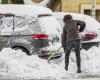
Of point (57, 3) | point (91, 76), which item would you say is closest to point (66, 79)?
point (91, 76)

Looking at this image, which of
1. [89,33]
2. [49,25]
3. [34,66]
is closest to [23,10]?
[49,25]

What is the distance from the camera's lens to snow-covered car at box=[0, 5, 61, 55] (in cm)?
1889

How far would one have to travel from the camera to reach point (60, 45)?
64.2 ft

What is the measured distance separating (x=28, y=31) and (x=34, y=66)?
152 cm

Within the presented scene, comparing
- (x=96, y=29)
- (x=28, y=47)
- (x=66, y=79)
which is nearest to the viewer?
(x=66, y=79)

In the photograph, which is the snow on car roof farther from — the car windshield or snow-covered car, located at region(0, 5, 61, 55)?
the car windshield

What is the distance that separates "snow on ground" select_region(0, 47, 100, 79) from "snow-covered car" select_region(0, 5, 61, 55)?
310 mm

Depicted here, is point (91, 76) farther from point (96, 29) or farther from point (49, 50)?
point (96, 29)

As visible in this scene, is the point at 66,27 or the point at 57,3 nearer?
the point at 66,27

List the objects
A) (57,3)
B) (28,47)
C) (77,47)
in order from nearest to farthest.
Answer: (77,47) → (28,47) → (57,3)

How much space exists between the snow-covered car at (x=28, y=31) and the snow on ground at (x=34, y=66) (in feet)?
1.02

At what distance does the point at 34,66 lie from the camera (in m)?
17.8

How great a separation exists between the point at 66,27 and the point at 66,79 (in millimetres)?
1915

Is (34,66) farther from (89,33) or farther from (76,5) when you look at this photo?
(76,5)
